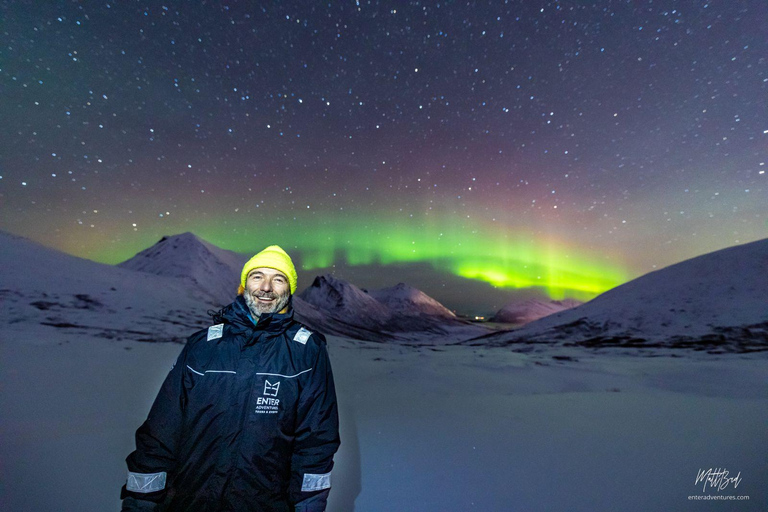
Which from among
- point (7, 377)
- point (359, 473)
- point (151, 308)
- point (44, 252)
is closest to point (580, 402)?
point (359, 473)

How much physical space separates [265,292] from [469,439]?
380cm

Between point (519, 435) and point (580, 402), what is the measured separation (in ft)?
7.70

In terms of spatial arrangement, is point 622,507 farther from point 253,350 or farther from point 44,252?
point 44,252

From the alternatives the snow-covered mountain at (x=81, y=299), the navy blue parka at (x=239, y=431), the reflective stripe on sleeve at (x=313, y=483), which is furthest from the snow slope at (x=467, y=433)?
the snow-covered mountain at (x=81, y=299)

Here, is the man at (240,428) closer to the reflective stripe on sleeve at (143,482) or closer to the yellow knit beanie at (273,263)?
the reflective stripe on sleeve at (143,482)

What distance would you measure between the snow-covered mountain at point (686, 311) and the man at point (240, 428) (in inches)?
823

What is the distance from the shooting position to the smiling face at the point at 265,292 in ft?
8.95

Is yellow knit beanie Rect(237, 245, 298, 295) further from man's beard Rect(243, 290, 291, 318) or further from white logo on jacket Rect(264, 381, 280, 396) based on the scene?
white logo on jacket Rect(264, 381, 280, 396)

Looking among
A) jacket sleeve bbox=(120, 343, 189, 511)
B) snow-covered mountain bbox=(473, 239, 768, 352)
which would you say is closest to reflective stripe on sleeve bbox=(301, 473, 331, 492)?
jacket sleeve bbox=(120, 343, 189, 511)

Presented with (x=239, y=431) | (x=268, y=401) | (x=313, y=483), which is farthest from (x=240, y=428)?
(x=313, y=483)

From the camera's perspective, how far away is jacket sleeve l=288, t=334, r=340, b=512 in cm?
213

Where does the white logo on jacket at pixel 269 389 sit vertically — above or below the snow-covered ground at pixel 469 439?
above

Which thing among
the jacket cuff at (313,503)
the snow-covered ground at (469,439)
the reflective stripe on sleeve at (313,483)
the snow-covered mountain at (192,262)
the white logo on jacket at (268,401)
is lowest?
the snow-covered ground at (469,439)

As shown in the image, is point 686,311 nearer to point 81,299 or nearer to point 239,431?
point 239,431
